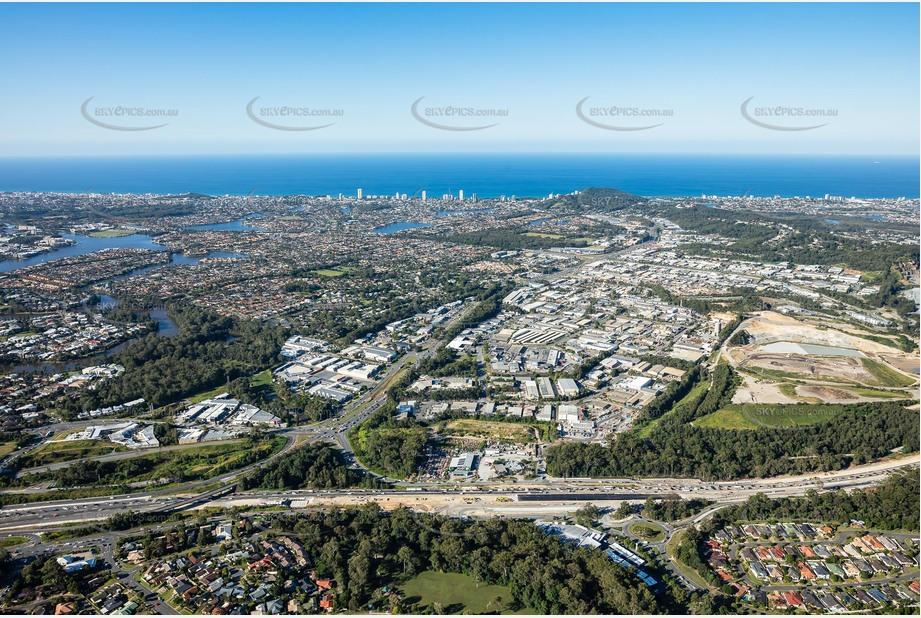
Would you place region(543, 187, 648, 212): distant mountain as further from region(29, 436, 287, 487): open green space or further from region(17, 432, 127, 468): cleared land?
region(17, 432, 127, 468): cleared land

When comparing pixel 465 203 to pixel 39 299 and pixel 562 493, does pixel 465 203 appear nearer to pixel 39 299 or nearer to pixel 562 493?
pixel 39 299

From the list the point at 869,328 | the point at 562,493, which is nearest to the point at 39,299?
the point at 562,493

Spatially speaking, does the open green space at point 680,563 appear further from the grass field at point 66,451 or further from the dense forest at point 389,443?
the grass field at point 66,451

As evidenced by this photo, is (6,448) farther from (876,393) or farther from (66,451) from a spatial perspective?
(876,393)

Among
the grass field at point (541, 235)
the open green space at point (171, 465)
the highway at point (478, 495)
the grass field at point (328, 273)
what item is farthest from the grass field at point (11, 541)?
the grass field at point (541, 235)

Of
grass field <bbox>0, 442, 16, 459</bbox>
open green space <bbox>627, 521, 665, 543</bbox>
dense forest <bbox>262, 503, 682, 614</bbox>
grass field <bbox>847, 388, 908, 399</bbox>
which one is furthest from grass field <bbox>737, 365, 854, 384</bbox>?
grass field <bbox>0, 442, 16, 459</bbox>

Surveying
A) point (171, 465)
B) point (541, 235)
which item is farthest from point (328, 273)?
point (171, 465)

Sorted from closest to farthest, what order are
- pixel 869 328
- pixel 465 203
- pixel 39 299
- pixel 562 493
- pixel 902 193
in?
pixel 562 493 < pixel 869 328 < pixel 39 299 < pixel 465 203 < pixel 902 193
